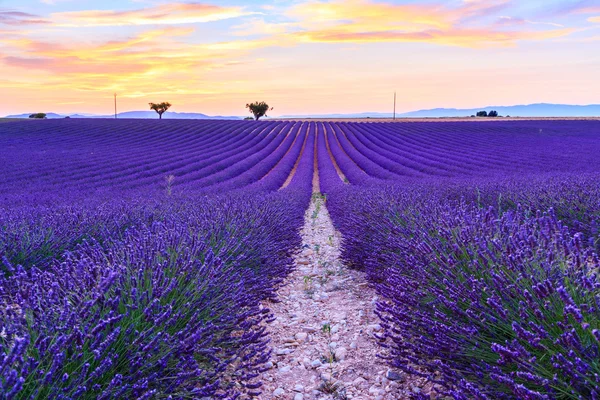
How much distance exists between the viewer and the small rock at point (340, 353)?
2.85 m

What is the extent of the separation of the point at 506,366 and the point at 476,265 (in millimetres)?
734

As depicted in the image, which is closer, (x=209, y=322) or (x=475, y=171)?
(x=209, y=322)

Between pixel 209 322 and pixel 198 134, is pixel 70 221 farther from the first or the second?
pixel 198 134

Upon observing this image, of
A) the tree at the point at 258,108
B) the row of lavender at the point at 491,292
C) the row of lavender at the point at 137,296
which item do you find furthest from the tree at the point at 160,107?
the row of lavender at the point at 491,292

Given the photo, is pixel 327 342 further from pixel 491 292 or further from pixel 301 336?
pixel 491 292

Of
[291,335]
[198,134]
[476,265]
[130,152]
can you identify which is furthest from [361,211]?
[198,134]

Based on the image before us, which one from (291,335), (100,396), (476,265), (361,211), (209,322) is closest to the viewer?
(100,396)

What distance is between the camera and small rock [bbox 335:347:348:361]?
2.85 m

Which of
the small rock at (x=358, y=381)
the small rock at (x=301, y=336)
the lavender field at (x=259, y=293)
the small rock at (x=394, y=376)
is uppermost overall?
the lavender field at (x=259, y=293)

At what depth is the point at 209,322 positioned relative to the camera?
212 centimetres

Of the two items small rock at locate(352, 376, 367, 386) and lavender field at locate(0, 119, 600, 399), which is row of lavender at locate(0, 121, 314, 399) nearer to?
lavender field at locate(0, 119, 600, 399)

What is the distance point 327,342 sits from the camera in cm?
313

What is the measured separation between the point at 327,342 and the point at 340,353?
232 millimetres

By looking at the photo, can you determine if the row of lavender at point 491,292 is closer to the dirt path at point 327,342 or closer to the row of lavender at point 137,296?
the dirt path at point 327,342
